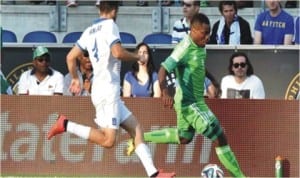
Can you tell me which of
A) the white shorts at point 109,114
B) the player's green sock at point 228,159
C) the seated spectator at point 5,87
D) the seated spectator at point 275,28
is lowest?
the player's green sock at point 228,159

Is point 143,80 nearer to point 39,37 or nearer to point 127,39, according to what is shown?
point 127,39

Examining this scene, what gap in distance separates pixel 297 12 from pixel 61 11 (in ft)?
12.3

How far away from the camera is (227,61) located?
1509 cm

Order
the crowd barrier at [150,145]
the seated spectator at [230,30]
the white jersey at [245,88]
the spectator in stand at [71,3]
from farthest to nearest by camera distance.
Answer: the spectator in stand at [71,3], the seated spectator at [230,30], the white jersey at [245,88], the crowd barrier at [150,145]

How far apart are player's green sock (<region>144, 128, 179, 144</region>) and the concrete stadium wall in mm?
5674

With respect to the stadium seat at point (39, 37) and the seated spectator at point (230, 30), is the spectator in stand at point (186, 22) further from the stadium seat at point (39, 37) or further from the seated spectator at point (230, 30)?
the stadium seat at point (39, 37)

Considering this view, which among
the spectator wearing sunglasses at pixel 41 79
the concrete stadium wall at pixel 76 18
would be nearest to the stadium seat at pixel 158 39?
the concrete stadium wall at pixel 76 18

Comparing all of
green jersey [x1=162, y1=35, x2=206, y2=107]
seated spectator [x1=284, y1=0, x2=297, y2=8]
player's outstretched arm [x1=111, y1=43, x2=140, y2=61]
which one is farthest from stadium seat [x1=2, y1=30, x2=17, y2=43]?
player's outstretched arm [x1=111, y1=43, x2=140, y2=61]

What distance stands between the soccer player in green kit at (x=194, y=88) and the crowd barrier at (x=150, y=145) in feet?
3.99

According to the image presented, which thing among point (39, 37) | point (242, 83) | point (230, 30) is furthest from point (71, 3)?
point (242, 83)

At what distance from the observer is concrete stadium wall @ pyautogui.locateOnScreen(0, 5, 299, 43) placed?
1853cm

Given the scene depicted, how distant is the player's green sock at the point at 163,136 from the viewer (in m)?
12.7

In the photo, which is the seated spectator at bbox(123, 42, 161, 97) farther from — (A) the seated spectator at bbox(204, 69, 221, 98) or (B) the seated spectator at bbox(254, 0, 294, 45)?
(B) the seated spectator at bbox(254, 0, 294, 45)

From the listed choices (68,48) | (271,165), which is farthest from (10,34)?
(271,165)
